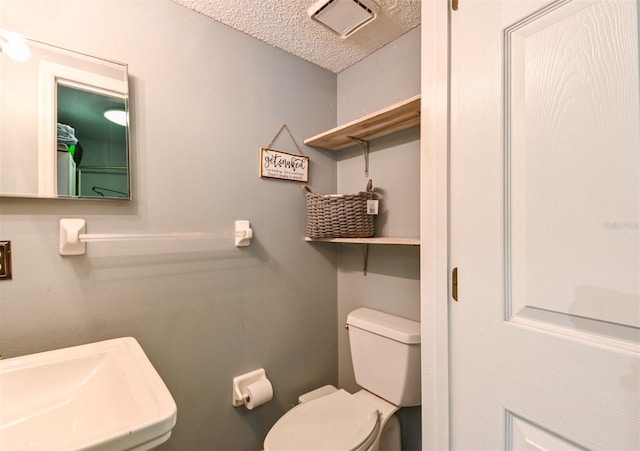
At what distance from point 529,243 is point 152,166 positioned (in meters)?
1.27

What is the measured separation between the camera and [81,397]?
83 centimetres

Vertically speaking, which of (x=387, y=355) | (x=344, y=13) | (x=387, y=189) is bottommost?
(x=387, y=355)

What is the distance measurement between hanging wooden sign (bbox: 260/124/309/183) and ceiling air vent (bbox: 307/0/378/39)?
50 centimetres

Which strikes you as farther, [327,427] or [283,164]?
[283,164]

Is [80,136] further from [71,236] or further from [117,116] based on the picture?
[71,236]

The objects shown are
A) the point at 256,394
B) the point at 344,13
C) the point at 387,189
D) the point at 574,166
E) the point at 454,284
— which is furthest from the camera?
the point at 387,189

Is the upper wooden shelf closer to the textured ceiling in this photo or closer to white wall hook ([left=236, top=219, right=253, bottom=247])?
the textured ceiling

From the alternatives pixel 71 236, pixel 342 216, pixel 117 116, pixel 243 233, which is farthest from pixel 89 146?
pixel 342 216

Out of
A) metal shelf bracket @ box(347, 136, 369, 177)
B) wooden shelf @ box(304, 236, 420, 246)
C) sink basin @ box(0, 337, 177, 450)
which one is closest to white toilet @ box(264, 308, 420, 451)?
wooden shelf @ box(304, 236, 420, 246)

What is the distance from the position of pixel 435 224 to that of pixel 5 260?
131 cm

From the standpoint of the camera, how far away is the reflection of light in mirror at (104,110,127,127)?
1042mm

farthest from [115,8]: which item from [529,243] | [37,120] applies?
[529,243]

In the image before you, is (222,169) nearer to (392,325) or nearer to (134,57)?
(134,57)

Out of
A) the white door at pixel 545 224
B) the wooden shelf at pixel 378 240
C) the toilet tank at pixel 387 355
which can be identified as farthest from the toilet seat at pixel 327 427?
the wooden shelf at pixel 378 240
